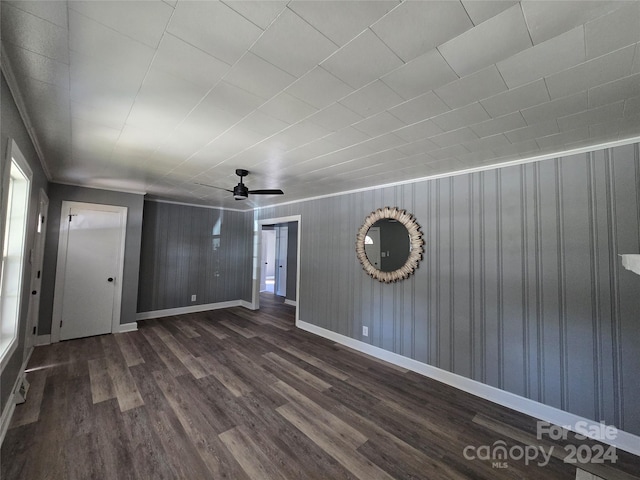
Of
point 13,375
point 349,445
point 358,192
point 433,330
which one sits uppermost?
point 358,192

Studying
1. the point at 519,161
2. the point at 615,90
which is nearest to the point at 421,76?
the point at 615,90

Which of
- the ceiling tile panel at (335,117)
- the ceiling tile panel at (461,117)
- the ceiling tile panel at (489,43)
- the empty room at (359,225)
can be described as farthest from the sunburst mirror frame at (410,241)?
the ceiling tile panel at (489,43)

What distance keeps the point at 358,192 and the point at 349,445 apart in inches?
126

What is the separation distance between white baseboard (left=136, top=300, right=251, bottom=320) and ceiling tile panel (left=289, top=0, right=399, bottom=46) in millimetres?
5952

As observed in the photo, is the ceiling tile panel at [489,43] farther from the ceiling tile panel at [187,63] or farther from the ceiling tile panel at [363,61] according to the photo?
the ceiling tile panel at [187,63]

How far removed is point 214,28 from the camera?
116cm

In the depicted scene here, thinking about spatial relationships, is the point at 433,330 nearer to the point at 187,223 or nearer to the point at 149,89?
the point at 149,89

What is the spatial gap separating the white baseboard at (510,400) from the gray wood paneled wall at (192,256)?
12.8 ft

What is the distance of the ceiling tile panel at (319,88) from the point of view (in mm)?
1464

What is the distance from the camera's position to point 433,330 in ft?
10.3

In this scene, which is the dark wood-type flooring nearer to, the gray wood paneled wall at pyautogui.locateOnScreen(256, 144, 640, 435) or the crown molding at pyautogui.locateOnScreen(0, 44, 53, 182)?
the gray wood paneled wall at pyautogui.locateOnScreen(256, 144, 640, 435)

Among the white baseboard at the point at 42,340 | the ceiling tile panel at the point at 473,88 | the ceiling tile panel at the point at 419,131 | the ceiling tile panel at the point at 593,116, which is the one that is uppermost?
the ceiling tile panel at the point at 419,131

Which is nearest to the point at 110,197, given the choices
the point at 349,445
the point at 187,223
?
the point at 187,223

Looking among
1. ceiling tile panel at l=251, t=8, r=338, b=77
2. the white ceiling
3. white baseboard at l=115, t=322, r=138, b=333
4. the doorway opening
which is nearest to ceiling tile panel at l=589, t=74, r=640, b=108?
the white ceiling
